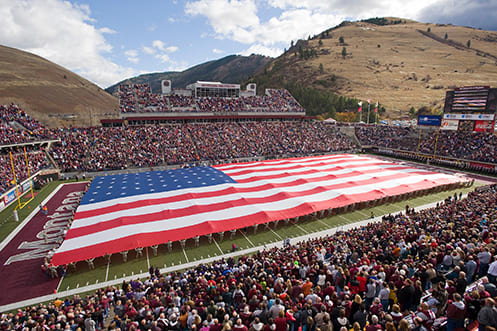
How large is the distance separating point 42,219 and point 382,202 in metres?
27.4

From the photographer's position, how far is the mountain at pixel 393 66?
105875 mm

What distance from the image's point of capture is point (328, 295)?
7504mm

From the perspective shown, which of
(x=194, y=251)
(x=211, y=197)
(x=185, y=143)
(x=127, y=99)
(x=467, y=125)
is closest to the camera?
(x=194, y=251)

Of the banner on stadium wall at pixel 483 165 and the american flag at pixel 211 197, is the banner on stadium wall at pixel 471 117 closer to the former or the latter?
the banner on stadium wall at pixel 483 165

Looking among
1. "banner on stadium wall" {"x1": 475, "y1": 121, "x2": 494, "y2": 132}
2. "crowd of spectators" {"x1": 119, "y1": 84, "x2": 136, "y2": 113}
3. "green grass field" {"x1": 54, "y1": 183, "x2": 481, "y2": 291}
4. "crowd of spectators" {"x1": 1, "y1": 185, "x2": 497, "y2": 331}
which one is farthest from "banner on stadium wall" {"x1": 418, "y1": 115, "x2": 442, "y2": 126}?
"crowd of spectators" {"x1": 119, "y1": 84, "x2": 136, "y2": 113}

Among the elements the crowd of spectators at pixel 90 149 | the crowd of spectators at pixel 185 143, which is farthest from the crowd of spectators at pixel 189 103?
the crowd of spectators at pixel 90 149

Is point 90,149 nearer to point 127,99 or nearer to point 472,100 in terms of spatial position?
point 127,99

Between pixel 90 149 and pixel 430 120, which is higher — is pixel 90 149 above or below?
below

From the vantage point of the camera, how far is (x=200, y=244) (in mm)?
16562

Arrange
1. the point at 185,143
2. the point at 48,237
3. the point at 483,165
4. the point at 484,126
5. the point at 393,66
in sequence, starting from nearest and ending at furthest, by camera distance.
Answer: the point at 48,237 < the point at 483,165 < the point at 484,126 < the point at 185,143 < the point at 393,66

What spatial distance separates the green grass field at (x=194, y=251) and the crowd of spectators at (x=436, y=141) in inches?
979

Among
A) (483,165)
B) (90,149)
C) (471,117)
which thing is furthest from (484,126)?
(90,149)

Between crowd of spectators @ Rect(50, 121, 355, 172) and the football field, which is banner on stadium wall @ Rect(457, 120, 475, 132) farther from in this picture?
the football field

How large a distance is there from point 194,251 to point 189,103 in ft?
124
